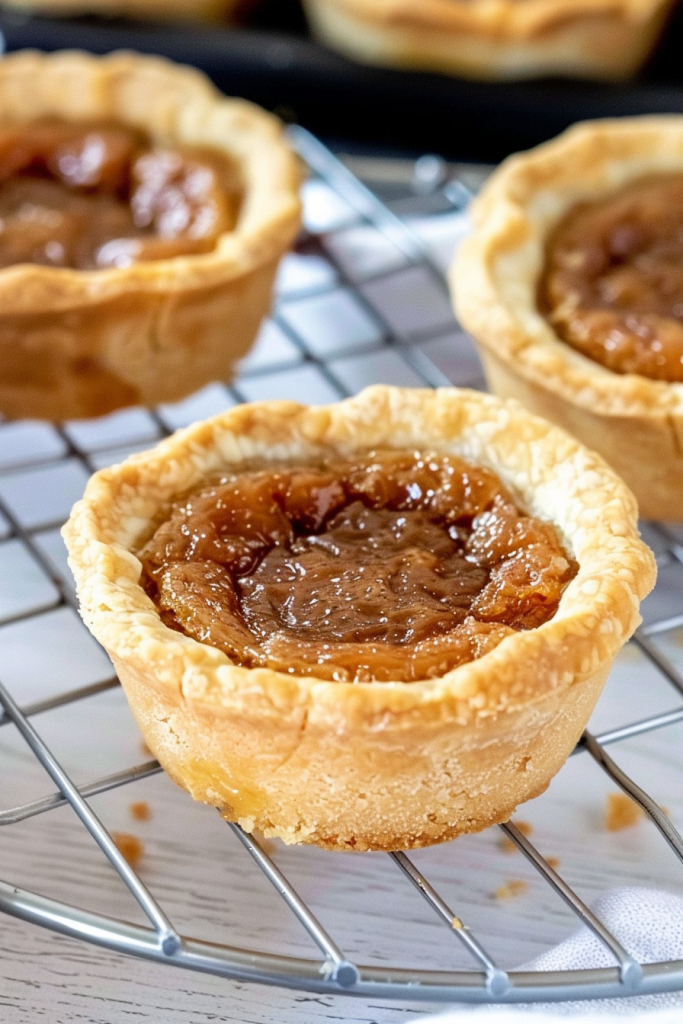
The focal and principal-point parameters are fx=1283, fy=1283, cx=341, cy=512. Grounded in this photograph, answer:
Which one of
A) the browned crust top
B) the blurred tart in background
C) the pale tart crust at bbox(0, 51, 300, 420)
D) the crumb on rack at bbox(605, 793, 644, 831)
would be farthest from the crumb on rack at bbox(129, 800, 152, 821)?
the blurred tart in background

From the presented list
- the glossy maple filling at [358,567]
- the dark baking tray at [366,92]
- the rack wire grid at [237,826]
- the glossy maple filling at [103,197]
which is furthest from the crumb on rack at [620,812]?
the dark baking tray at [366,92]

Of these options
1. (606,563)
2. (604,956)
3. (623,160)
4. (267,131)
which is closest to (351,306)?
(267,131)

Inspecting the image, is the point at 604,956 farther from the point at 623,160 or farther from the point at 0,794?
the point at 623,160

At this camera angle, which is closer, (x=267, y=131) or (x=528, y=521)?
(x=528, y=521)

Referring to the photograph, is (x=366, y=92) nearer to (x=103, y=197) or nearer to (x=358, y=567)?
(x=103, y=197)

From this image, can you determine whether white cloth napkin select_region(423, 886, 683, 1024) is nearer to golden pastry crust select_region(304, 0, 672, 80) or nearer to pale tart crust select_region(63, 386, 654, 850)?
pale tart crust select_region(63, 386, 654, 850)

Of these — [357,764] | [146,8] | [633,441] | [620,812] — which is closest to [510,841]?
[620,812]

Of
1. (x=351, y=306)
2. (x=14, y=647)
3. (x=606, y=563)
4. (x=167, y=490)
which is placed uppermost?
(x=606, y=563)
